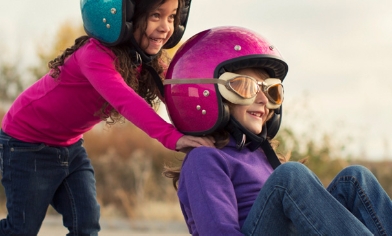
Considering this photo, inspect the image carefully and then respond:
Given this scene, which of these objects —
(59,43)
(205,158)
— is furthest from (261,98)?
(59,43)

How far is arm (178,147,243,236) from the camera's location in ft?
11.1

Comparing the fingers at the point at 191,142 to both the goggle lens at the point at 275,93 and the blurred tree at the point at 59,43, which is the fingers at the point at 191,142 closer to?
the goggle lens at the point at 275,93

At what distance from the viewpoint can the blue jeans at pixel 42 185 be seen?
4.57m

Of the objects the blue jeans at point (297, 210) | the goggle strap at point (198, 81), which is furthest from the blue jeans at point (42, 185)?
the blue jeans at point (297, 210)

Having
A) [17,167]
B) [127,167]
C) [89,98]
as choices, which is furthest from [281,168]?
[127,167]

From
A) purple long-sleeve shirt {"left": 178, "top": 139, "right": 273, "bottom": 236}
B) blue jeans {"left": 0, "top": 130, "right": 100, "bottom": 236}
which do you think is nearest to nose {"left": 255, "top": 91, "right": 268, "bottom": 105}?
purple long-sleeve shirt {"left": 178, "top": 139, "right": 273, "bottom": 236}

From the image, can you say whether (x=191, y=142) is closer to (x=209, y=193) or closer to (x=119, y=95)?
(x=209, y=193)

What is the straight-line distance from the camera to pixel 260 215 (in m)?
3.34

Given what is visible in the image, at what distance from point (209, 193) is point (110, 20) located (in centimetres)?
118

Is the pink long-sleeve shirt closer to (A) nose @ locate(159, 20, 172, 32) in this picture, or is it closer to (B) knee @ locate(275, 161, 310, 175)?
(A) nose @ locate(159, 20, 172, 32)

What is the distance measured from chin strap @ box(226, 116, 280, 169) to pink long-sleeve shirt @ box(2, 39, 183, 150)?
43cm

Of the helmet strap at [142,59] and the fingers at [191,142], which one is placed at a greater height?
the helmet strap at [142,59]

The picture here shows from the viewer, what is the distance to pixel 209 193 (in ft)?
11.2

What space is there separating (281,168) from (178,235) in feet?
20.0
